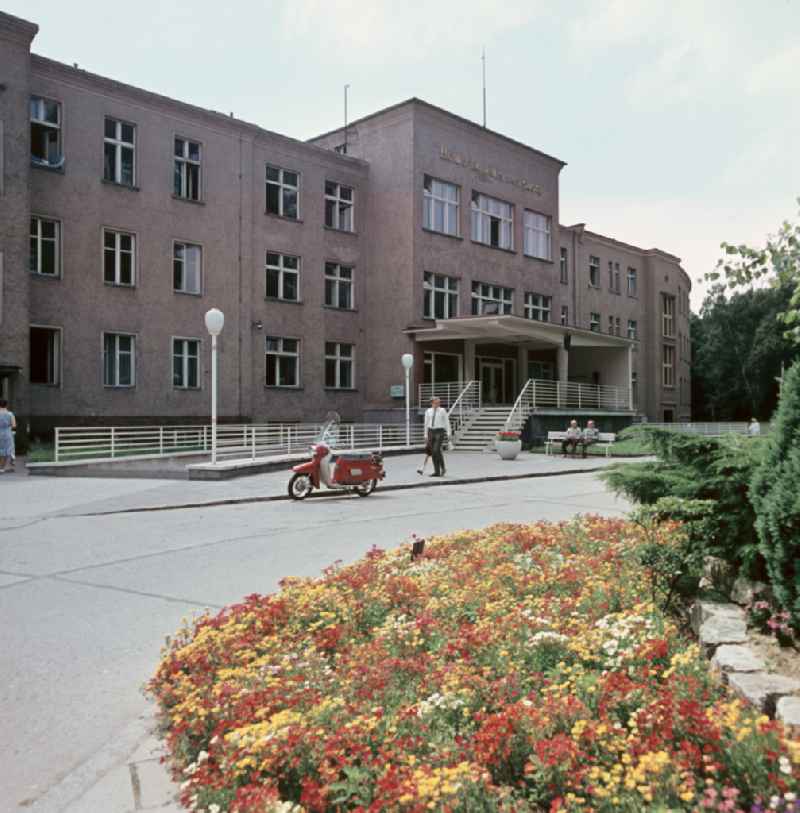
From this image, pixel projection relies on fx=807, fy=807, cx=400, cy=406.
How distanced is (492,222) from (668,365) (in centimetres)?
2361

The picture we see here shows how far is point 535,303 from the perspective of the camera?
42.0 metres

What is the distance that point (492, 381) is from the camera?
134ft

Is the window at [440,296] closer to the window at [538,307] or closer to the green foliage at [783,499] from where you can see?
the window at [538,307]

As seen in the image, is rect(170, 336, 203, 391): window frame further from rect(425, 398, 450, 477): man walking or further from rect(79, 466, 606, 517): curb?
rect(79, 466, 606, 517): curb

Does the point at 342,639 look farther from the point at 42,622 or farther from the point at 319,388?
the point at 319,388

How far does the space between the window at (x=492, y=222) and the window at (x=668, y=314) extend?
20694 mm

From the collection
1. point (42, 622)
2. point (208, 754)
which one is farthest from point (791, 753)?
point (42, 622)

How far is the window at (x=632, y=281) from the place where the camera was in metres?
54.3

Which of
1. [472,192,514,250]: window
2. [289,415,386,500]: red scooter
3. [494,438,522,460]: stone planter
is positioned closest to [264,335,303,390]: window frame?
[494,438,522,460]: stone planter

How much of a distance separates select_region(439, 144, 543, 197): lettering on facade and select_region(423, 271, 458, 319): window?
5335 mm

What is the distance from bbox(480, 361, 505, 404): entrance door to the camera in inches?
1580

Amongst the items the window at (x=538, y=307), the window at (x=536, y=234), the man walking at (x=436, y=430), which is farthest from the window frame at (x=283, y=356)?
the window at (x=536, y=234)

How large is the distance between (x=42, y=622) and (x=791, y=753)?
517cm

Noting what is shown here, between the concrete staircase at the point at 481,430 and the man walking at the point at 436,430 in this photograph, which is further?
the concrete staircase at the point at 481,430
